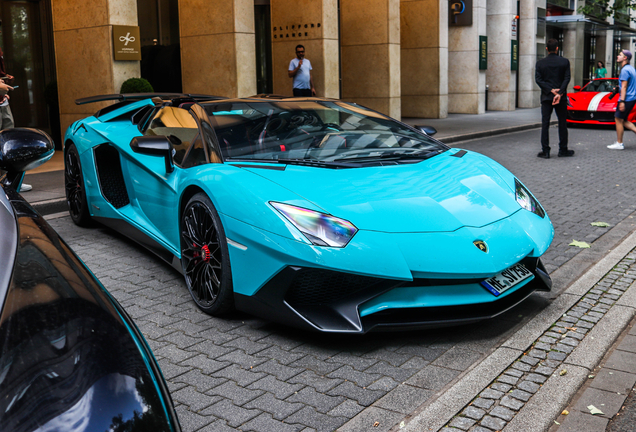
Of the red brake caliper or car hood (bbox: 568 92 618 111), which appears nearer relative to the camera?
the red brake caliper

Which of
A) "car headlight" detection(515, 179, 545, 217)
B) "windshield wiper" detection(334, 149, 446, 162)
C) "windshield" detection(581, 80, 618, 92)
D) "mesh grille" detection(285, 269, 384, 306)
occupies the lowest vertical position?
"mesh grille" detection(285, 269, 384, 306)

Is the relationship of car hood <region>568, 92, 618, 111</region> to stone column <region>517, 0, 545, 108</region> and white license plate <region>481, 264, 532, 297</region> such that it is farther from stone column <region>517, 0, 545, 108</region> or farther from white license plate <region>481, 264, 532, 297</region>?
white license plate <region>481, 264, 532, 297</region>

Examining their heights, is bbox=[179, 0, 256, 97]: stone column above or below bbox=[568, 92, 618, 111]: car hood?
above

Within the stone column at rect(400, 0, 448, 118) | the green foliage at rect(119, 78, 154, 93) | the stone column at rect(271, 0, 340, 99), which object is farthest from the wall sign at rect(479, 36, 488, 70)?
the green foliage at rect(119, 78, 154, 93)

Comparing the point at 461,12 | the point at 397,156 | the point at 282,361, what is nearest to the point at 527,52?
the point at 461,12

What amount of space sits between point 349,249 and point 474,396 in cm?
87

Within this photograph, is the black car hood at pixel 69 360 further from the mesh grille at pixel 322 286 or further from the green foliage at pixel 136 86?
the green foliage at pixel 136 86

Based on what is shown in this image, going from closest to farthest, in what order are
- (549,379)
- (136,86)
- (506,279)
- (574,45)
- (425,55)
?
(549,379)
(506,279)
(136,86)
(425,55)
(574,45)

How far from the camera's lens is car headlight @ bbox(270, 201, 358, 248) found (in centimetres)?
328

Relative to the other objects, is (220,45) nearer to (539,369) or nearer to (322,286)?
(322,286)

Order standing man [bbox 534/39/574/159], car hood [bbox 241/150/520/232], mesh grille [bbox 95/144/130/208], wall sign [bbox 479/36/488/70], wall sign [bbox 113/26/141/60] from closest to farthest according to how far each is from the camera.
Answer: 1. car hood [bbox 241/150/520/232]
2. mesh grille [bbox 95/144/130/208]
3. standing man [bbox 534/39/574/159]
4. wall sign [bbox 113/26/141/60]
5. wall sign [bbox 479/36/488/70]

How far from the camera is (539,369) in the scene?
324cm

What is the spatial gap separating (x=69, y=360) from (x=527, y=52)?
96.0 ft

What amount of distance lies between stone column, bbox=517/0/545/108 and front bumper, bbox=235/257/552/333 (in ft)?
86.6
